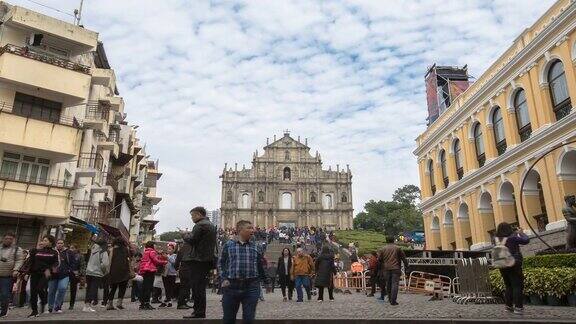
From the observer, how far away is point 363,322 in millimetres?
6730

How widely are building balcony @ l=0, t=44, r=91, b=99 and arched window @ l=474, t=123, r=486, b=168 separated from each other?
18.5m

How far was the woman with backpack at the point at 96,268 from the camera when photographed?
378 inches

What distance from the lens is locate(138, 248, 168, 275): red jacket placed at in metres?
10.1

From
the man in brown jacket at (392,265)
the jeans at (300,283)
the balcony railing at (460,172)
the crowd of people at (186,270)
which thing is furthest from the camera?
the balcony railing at (460,172)

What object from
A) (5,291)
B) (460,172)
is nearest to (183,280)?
(5,291)

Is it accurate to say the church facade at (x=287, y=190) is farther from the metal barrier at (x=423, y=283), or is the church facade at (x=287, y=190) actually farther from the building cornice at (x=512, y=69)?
the metal barrier at (x=423, y=283)

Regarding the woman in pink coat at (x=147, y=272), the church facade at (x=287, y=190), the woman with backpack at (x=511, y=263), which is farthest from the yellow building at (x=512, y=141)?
the church facade at (x=287, y=190)

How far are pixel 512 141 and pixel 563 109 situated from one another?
294cm

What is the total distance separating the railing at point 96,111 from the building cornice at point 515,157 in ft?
64.1

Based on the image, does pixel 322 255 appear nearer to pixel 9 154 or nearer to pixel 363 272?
pixel 363 272

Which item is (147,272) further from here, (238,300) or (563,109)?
(563,109)

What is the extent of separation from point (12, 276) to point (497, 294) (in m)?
10.6

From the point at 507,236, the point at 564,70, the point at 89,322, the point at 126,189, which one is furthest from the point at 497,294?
the point at 126,189

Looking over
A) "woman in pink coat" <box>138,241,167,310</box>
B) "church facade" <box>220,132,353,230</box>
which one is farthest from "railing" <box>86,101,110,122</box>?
"church facade" <box>220,132,353,230</box>
